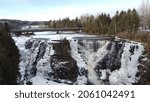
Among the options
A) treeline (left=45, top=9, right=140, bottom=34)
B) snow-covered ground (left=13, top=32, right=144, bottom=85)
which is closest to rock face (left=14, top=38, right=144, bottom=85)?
snow-covered ground (left=13, top=32, right=144, bottom=85)

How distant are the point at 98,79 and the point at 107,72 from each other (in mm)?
309

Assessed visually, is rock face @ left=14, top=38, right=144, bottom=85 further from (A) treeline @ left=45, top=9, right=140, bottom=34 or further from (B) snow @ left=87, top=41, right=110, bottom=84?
(A) treeline @ left=45, top=9, right=140, bottom=34

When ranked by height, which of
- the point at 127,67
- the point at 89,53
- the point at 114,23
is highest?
the point at 114,23

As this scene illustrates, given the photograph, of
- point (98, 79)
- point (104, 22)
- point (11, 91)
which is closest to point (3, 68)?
point (11, 91)

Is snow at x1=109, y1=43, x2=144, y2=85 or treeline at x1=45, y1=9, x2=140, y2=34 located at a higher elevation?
treeline at x1=45, y1=9, x2=140, y2=34

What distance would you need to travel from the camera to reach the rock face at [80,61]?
5.82 metres

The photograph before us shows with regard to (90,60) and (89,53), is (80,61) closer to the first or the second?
(90,60)

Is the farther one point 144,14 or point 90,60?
point 144,14

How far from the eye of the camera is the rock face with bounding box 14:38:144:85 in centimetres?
582

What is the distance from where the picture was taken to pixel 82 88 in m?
1.62

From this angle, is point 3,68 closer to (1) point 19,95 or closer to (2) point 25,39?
(1) point 19,95

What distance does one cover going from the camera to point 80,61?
21.9ft

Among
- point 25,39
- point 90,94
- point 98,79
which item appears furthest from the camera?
point 25,39

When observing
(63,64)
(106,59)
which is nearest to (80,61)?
(63,64)
